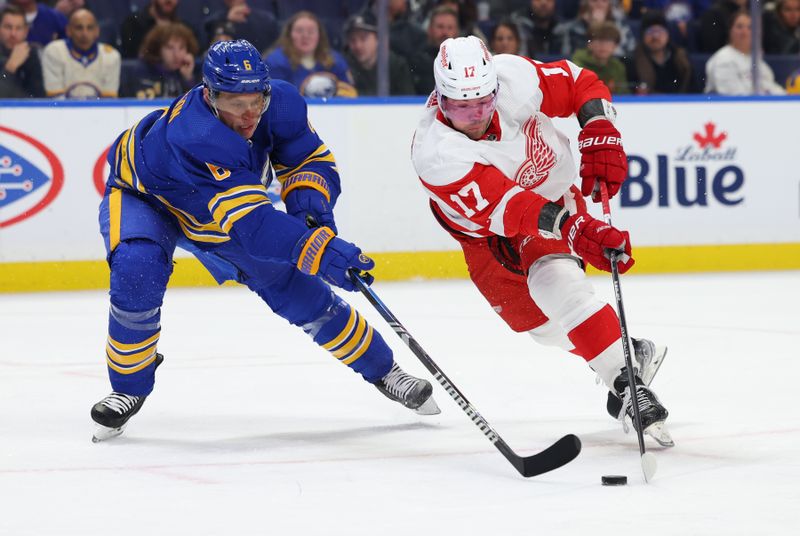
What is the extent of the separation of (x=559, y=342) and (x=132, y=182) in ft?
3.79

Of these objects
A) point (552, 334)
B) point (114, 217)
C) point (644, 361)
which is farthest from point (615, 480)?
point (114, 217)

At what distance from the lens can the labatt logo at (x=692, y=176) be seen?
21.7 ft

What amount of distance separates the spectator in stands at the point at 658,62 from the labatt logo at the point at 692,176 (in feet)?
1.00

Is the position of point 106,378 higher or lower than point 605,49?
lower

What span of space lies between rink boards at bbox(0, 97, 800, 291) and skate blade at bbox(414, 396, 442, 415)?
2929 mm

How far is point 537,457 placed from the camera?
9.11 ft

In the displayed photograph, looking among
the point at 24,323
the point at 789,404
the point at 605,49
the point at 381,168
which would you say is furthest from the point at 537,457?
the point at 605,49

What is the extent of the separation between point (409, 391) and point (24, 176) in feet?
10.7

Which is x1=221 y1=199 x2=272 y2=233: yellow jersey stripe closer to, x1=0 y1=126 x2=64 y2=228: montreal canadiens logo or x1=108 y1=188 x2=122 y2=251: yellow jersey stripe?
x1=108 y1=188 x2=122 y2=251: yellow jersey stripe

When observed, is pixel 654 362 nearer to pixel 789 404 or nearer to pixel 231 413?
pixel 789 404

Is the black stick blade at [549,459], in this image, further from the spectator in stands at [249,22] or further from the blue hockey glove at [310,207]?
the spectator in stands at [249,22]

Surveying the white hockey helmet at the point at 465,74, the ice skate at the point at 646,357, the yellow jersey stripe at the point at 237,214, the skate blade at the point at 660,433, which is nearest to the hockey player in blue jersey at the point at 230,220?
the yellow jersey stripe at the point at 237,214

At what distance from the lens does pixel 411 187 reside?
6.50m

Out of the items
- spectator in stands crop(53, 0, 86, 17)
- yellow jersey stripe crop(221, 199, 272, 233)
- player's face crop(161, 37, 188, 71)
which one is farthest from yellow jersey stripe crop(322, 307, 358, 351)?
spectator in stands crop(53, 0, 86, 17)
